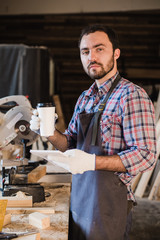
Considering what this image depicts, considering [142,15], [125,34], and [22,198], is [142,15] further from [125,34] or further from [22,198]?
[22,198]

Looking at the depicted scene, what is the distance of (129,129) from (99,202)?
42cm

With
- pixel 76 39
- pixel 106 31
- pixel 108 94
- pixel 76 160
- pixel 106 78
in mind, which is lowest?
pixel 76 160

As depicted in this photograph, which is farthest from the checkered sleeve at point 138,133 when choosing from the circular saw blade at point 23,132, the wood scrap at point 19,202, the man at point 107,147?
the circular saw blade at point 23,132

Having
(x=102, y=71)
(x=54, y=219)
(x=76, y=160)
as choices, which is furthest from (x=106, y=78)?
(x=54, y=219)

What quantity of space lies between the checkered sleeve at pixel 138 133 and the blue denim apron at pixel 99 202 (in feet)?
0.48

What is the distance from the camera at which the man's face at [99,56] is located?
171 centimetres

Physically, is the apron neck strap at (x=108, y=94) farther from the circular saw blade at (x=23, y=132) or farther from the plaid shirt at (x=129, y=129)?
the circular saw blade at (x=23, y=132)

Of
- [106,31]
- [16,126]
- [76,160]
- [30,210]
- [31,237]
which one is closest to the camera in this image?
[31,237]

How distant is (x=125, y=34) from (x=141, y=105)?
6.14 metres

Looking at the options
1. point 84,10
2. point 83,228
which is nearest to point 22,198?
point 83,228

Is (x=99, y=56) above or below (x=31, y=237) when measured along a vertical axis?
above

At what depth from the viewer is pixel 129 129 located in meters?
1.50

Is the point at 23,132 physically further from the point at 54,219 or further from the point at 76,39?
the point at 76,39

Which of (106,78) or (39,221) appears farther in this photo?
(106,78)
